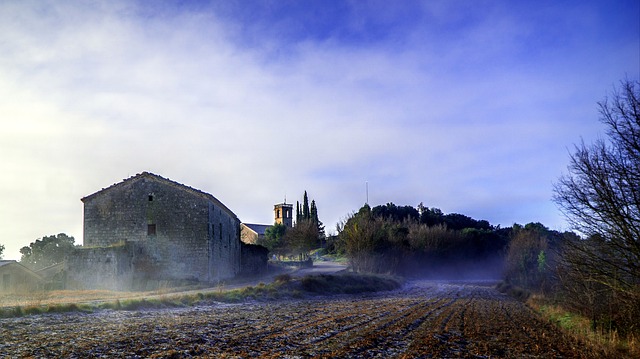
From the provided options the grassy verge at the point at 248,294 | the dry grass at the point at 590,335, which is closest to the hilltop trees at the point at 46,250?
the grassy verge at the point at 248,294

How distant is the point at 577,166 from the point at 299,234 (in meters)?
64.1

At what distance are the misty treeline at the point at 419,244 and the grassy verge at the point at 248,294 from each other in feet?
27.8

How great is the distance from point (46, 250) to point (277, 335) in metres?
66.1

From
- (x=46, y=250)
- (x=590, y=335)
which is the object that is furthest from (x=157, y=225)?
(x=46, y=250)

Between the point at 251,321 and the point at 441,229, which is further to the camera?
the point at 441,229

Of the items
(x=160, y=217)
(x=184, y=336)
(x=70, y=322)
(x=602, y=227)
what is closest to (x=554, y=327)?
(x=602, y=227)

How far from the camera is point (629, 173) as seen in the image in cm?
1445

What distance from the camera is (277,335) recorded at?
15469mm

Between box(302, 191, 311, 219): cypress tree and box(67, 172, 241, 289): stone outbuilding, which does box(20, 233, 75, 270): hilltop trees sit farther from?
box(302, 191, 311, 219): cypress tree

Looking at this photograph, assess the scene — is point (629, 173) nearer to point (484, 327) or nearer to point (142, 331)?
point (484, 327)

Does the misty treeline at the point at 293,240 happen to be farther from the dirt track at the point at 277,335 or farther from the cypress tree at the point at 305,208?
the dirt track at the point at 277,335

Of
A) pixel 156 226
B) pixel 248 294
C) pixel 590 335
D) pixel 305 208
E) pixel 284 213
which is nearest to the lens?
pixel 590 335

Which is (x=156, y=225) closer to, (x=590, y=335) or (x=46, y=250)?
(x=590, y=335)

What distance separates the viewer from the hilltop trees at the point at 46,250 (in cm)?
6994
